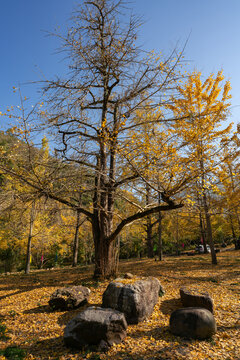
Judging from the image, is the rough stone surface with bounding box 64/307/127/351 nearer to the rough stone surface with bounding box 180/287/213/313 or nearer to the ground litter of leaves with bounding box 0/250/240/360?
the ground litter of leaves with bounding box 0/250/240/360

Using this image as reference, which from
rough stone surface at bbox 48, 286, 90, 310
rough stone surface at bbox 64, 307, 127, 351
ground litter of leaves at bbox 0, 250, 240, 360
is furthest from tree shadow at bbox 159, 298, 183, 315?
rough stone surface at bbox 48, 286, 90, 310

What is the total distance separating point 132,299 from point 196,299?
5.04ft

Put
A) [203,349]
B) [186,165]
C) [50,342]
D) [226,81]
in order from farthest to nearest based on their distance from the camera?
[226,81]
[186,165]
[50,342]
[203,349]

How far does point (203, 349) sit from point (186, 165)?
3824 millimetres

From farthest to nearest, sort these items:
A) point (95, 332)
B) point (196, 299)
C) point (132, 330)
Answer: point (196, 299)
point (132, 330)
point (95, 332)

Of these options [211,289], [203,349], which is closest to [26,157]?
[203,349]

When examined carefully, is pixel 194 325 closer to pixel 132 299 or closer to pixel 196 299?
pixel 196 299

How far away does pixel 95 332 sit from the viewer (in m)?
3.59

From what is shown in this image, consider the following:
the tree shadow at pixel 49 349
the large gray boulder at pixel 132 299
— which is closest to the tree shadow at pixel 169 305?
the large gray boulder at pixel 132 299

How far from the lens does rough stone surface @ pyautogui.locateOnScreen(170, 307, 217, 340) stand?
12.0ft

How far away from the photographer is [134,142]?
5.66m

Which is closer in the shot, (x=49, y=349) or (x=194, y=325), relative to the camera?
(x=49, y=349)

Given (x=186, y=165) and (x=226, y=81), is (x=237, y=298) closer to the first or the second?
(x=186, y=165)

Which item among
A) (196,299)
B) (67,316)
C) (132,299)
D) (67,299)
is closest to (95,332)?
(132,299)
